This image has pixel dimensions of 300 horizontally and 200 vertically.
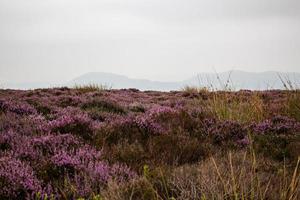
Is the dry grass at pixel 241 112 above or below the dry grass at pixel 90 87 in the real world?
below

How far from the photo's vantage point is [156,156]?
4793mm

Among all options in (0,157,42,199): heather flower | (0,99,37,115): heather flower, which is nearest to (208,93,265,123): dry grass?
(0,99,37,115): heather flower

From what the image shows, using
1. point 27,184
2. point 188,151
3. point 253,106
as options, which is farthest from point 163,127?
point 27,184

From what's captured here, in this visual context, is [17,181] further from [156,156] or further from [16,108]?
[16,108]

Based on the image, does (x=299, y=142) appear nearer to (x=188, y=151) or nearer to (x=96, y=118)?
(x=188, y=151)

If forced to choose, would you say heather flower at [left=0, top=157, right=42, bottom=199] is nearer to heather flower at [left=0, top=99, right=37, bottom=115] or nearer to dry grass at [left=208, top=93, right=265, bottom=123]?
heather flower at [left=0, top=99, right=37, bottom=115]

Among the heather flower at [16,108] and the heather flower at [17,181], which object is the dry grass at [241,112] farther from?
the heather flower at [17,181]

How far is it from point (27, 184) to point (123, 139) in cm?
240

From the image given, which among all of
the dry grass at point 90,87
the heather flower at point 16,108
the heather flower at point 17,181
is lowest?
the heather flower at point 17,181

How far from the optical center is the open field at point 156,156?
3.20m

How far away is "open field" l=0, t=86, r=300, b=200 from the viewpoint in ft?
10.5

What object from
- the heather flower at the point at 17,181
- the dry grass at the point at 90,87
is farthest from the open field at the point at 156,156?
the dry grass at the point at 90,87

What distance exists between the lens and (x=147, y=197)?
310cm

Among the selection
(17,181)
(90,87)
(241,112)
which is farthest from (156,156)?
(90,87)
